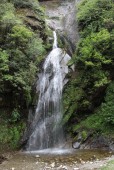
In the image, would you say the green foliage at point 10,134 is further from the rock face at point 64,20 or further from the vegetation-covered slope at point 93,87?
the rock face at point 64,20

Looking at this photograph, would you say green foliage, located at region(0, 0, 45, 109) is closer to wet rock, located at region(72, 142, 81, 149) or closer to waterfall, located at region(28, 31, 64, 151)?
waterfall, located at region(28, 31, 64, 151)

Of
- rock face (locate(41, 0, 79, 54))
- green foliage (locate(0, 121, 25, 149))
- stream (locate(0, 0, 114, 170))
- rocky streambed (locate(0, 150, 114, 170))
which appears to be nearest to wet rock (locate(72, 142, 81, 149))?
stream (locate(0, 0, 114, 170))

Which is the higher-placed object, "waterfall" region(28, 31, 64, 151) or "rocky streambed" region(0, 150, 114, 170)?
"waterfall" region(28, 31, 64, 151)

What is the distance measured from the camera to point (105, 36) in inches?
717

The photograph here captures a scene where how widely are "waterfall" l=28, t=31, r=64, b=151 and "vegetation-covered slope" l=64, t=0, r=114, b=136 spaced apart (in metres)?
0.64

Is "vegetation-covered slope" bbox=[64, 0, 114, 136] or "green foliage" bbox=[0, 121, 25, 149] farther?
"vegetation-covered slope" bbox=[64, 0, 114, 136]

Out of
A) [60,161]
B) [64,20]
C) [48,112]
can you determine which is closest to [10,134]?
[48,112]

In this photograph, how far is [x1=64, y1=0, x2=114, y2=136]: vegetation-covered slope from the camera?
17.2m

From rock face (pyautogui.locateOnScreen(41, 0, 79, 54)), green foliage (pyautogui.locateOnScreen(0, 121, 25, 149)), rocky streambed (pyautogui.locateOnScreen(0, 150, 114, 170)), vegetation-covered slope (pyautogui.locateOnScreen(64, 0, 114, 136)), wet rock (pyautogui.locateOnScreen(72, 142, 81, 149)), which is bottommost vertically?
rocky streambed (pyautogui.locateOnScreen(0, 150, 114, 170))

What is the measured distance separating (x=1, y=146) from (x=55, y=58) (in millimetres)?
7902

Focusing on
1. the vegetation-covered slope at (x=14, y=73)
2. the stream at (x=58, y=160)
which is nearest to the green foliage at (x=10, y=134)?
the vegetation-covered slope at (x=14, y=73)

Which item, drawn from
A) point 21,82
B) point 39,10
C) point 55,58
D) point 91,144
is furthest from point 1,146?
point 39,10

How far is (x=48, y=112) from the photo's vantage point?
17922 mm

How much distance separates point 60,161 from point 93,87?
18.8ft
